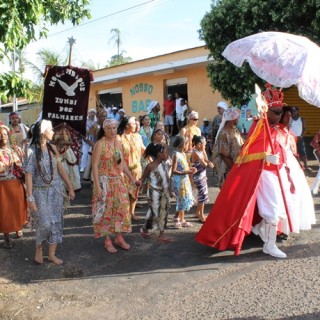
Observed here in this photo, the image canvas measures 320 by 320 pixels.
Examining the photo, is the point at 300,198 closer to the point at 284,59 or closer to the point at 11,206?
the point at 284,59

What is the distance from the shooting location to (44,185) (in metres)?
5.43

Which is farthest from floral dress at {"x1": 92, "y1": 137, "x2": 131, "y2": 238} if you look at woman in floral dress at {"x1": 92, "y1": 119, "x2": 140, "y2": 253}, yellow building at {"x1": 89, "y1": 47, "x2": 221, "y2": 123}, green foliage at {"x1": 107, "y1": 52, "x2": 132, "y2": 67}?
green foliage at {"x1": 107, "y1": 52, "x2": 132, "y2": 67}

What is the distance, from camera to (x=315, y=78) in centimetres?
495

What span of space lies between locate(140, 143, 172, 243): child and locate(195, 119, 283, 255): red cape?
2.29ft

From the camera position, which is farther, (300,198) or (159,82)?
(159,82)

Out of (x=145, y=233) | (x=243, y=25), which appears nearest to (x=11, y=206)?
(x=145, y=233)

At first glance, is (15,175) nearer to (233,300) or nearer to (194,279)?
(194,279)

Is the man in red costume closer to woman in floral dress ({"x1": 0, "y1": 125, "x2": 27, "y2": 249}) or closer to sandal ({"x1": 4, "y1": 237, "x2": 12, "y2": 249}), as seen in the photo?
woman in floral dress ({"x1": 0, "y1": 125, "x2": 27, "y2": 249})

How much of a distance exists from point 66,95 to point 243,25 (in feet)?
19.2

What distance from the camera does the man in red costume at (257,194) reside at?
5.41 m

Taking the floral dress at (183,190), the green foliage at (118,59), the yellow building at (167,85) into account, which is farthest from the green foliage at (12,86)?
the green foliage at (118,59)

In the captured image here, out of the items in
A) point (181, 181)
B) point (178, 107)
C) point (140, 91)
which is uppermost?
point (140, 91)

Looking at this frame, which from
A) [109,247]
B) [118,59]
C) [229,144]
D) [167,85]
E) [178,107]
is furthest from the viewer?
[118,59]

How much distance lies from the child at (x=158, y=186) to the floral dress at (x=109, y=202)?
43 cm
